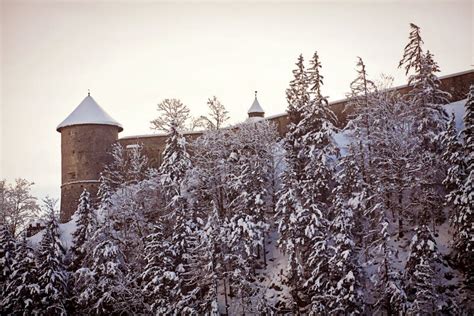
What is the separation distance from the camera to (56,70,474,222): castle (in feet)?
165

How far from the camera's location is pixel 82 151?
50.9m

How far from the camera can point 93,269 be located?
3453 cm

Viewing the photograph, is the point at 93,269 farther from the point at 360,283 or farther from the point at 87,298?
the point at 360,283

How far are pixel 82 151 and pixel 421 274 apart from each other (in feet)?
111

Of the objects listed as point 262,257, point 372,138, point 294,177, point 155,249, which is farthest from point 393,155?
point 155,249

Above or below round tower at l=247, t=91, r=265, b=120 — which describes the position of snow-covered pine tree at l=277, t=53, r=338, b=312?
below

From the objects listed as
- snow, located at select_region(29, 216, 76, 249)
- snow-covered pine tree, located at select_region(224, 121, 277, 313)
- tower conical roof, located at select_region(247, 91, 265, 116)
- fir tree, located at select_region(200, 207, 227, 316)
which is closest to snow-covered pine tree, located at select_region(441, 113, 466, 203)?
snow-covered pine tree, located at select_region(224, 121, 277, 313)

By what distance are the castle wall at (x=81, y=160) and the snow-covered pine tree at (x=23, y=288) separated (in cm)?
1434

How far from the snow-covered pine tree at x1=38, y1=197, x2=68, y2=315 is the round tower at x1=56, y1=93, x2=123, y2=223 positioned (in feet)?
44.2

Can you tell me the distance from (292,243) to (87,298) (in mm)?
12699

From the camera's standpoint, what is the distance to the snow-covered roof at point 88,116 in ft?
169


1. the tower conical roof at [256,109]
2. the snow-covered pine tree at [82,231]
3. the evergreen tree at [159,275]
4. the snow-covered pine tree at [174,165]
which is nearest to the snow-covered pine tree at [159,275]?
the evergreen tree at [159,275]

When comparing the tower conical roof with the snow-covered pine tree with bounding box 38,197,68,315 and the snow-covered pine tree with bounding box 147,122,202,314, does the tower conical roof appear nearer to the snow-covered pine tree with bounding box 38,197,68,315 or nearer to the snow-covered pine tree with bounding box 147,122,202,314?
the snow-covered pine tree with bounding box 147,122,202,314

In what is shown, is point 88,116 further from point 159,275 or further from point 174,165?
point 159,275
